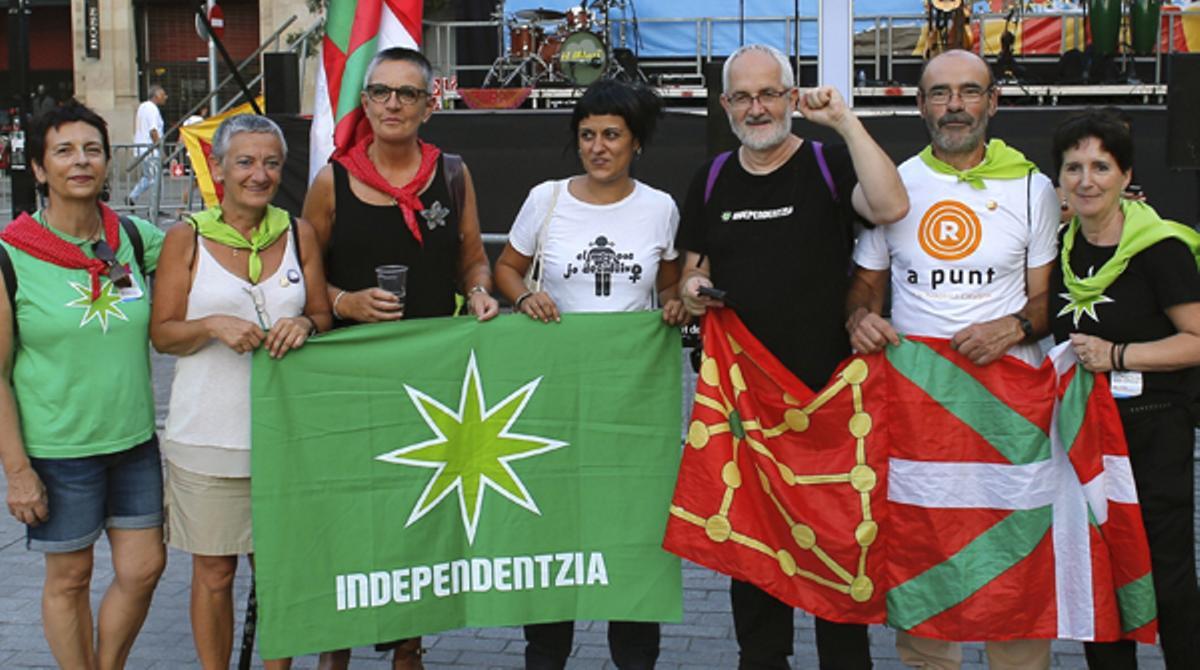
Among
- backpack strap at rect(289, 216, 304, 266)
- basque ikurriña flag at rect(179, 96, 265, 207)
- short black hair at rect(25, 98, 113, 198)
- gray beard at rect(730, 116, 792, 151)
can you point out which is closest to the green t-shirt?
short black hair at rect(25, 98, 113, 198)

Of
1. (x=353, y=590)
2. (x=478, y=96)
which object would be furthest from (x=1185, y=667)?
(x=478, y=96)

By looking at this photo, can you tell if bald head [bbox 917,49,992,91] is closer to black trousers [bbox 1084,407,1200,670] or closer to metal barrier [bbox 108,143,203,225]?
black trousers [bbox 1084,407,1200,670]

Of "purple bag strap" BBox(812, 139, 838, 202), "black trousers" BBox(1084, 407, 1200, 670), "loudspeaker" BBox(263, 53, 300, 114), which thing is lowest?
"black trousers" BBox(1084, 407, 1200, 670)

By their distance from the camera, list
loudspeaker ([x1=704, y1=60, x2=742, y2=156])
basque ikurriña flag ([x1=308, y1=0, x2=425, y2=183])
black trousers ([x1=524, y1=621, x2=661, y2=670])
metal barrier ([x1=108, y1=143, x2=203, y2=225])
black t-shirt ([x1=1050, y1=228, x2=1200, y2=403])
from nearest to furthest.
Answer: black t-shirt ([x1=1050, y1=228, x2=1200, y2=403]) < black trousers ([x1=524, y1=621, x2=661, y2=670]) < basque ikurriña flag ([x1=308, y1=0, x2=425, y2=183]) < loudspeaker ([x1=704, y1=60, x2=742, y2=156]) < metal barrier ([x1=108, y1=143, x2=203, y2=225])

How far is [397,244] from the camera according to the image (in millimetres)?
4258

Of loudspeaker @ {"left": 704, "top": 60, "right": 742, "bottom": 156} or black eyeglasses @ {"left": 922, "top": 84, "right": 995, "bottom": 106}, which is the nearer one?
black eyeglasses @ {"left": 922, "top": 84, "right": 995, "bottom": 106}

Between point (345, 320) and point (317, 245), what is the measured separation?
0.30 meters

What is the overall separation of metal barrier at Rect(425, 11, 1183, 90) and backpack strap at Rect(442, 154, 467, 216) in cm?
1026

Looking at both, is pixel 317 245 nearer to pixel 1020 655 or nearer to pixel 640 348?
pixel 640 348

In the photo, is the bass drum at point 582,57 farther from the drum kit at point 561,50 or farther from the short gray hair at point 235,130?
the short gray hair at point 235,130

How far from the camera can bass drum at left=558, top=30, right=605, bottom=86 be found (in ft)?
48.9

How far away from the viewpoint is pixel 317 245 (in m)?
4.21

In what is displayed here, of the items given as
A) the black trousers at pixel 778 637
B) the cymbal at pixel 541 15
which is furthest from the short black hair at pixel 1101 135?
the cymbal at pixel 541 15

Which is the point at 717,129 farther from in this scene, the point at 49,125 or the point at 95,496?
the point at 95,496
